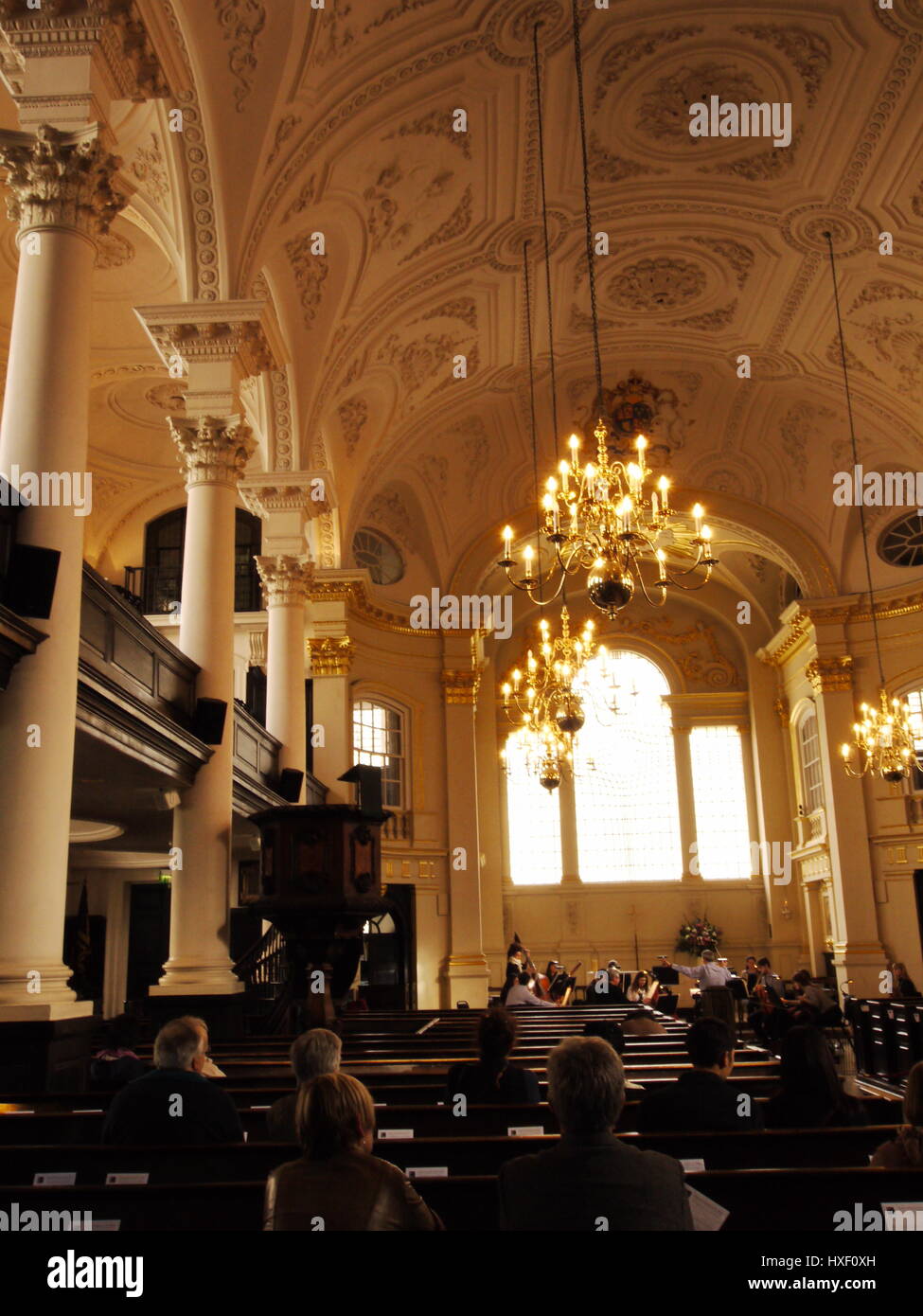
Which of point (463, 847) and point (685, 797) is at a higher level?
point (685, 797)

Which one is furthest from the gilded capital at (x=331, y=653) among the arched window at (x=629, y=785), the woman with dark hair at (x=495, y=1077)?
the woman with dark hair at (x=495, y=1077)

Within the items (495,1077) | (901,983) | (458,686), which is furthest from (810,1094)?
(458,686)

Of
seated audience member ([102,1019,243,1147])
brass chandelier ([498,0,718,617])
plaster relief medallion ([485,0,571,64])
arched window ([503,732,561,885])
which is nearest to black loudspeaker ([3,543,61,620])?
seated audience member ([102,1019,243,1147])

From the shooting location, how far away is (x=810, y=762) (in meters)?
23.8

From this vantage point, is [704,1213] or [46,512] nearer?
[704,1213]

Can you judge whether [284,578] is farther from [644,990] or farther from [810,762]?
[810,762]

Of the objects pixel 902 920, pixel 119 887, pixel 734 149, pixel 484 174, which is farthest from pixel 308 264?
pixel 902 920

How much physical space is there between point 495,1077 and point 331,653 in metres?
14.0

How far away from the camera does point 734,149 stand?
14234 millimetres

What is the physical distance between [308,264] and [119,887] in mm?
10740

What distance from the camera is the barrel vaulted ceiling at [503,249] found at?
11.0 m

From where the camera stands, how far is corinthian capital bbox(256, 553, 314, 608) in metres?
14.7

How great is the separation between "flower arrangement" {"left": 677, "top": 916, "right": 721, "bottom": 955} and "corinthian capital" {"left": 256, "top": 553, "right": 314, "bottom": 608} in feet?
46.5

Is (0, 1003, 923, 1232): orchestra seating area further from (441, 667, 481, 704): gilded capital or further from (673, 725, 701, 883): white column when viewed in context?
(673, 725, 701, 883): white column
